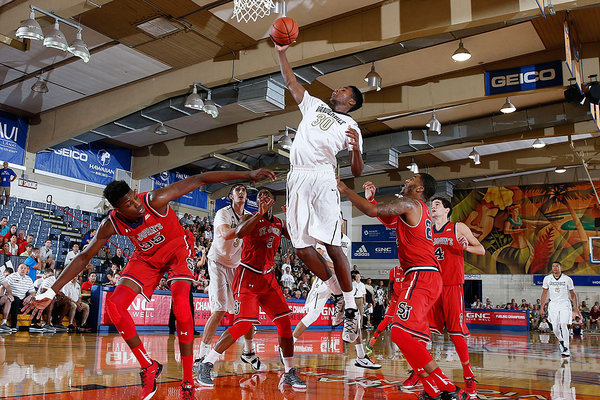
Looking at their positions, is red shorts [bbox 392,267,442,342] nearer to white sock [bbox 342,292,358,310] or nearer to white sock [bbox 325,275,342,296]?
white sock [bbox 342,292,358,310]

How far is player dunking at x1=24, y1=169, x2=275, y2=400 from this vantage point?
14.0ft

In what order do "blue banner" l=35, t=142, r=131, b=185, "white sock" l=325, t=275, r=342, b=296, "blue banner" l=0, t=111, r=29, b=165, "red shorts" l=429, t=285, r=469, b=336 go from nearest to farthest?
"white sock" l=325, t=275, r=342, b=296, "red shorts" l=429, t=285, r=469, b=336, "blue banner" l=0, t=111, r=29, b=165, "blue banner" l=35, t=142, r=131, b=185

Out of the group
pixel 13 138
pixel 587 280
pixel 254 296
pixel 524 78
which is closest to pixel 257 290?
pixel 254 296

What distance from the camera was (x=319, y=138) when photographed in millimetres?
4891

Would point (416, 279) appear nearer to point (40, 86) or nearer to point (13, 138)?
point (40, 86)

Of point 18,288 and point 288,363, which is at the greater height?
point 18,288

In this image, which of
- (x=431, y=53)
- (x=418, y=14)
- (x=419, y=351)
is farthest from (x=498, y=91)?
(x=419, y=351)

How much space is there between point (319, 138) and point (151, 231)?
5.63 feet

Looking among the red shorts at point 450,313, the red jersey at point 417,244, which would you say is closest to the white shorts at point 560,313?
→ the red shorts at point 450,313

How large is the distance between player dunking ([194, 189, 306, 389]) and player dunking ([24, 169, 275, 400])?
2.86 ft

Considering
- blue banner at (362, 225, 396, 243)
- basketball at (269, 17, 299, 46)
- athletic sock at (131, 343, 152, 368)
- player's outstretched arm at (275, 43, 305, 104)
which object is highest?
blue banner at (362, 225, 396, 243)

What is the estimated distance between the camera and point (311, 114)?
16.5ft

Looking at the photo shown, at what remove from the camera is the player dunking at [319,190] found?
4.77m

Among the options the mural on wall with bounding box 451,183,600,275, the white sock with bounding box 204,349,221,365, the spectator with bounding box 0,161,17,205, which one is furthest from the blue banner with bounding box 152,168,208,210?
the white sock with bounding box 204,349,221,365
